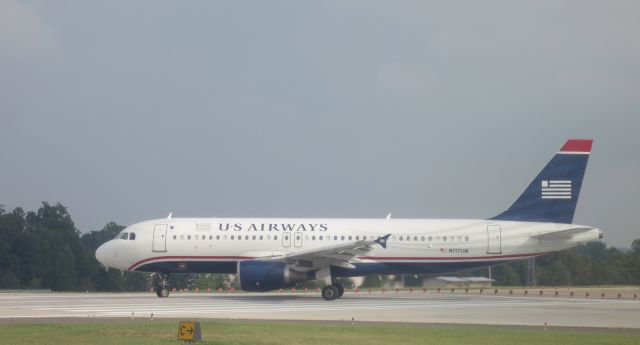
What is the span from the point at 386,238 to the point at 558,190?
7.96m

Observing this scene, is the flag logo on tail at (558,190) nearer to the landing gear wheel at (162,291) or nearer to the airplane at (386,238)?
the airplane at (386,238)

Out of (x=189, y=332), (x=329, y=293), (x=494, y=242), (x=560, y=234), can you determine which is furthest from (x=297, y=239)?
(x=189, y=332)

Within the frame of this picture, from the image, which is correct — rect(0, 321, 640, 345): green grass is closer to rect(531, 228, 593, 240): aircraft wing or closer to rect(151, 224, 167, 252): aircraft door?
rect(151, 224, 167, 252): aircraft door

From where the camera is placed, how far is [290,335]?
2014cm

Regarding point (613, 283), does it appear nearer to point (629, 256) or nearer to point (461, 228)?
point (629, 256)

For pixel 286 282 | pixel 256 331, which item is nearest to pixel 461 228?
pixel 286 282

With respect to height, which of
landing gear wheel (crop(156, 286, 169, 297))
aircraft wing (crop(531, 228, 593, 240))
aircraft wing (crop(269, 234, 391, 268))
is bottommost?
landing gear wheel (crop(156, 286, 169, 297))

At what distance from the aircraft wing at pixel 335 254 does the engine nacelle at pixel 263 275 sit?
47 cm

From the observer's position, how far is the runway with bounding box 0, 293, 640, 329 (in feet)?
83.8

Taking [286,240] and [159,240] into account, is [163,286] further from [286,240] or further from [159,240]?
[286,240]

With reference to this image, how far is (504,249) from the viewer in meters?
37.9

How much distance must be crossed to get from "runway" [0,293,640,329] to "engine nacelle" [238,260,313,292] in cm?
65

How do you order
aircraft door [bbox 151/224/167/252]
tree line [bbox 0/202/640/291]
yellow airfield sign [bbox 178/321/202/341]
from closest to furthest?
yellow airfield sign [bbox 178/321/202/341] < aircraft door [bbox 151/224/167/252] < tree line [bbox 0/202/640/291]

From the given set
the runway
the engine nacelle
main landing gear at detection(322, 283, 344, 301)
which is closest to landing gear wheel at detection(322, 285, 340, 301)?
main landing gear at detection(322, 283, 344, 301)
